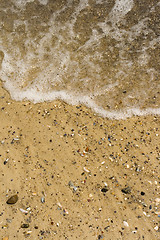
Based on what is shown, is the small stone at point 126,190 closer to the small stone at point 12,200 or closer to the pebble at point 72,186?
the pebble at point 72,186

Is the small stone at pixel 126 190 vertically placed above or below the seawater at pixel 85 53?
below

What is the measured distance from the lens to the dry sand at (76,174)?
3609 mm

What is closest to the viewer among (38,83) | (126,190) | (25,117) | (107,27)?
(126,190)

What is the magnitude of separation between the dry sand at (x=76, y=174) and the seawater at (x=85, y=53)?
40 centimetres

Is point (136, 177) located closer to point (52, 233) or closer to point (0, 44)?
point (52, 233)

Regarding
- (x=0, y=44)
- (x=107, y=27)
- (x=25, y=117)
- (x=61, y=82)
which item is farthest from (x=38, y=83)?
(x=107, y=27)

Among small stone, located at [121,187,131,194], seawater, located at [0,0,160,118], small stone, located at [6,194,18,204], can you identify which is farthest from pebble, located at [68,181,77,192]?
seawater, located at [0,0,160,118]

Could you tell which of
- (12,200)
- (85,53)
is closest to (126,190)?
(12,200)

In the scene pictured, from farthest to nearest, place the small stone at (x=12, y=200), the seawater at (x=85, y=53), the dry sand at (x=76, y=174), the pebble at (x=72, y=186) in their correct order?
the seawater at (x=85, y=53) → the pebble at (x=72, y=186) → the small stone at (x=12, y=200) → the dry sand at (x=76, y=174)

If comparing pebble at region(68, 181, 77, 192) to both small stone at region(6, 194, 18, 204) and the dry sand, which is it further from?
small stone at region(6, 194, 18, 204)

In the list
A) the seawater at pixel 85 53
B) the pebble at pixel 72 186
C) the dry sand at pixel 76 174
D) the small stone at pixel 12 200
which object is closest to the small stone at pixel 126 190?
the dry sand at pixel 76 174

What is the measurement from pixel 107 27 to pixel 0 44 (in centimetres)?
260

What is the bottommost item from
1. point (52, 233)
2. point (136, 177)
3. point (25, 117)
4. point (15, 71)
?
point (52, 233)

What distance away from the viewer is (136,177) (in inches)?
156
